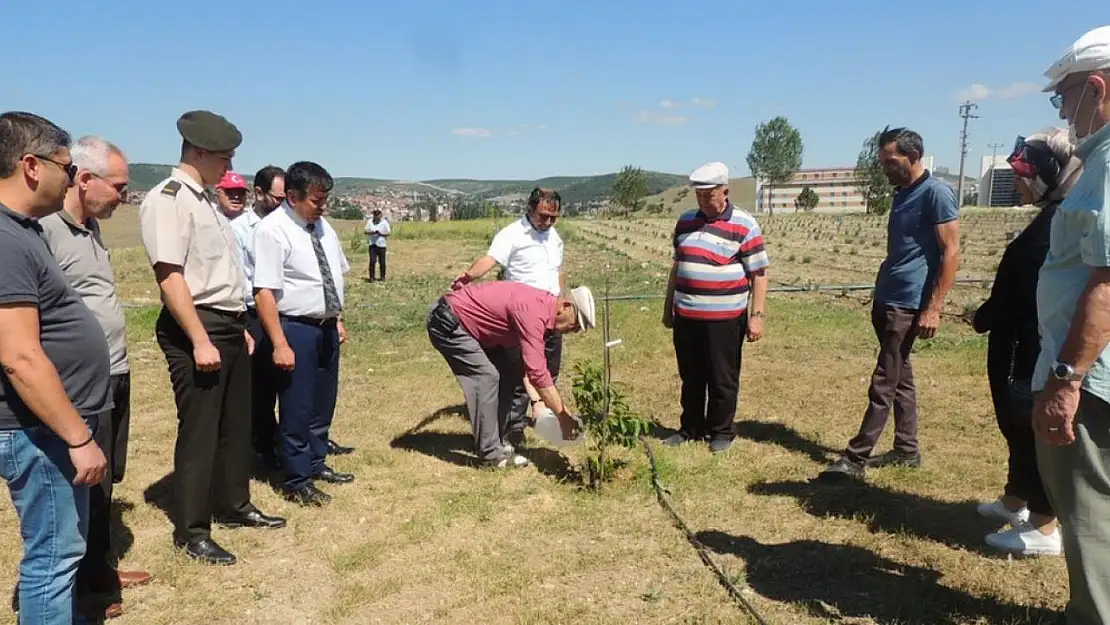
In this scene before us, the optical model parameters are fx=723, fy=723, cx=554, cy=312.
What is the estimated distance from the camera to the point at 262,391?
471 centimetres

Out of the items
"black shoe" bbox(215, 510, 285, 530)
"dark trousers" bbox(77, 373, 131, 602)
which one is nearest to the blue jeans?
"dark trousers" bbox(77, 373, 131, 602)

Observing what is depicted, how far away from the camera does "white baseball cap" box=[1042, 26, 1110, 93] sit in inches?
79.9

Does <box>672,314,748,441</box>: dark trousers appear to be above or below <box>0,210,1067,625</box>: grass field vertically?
above

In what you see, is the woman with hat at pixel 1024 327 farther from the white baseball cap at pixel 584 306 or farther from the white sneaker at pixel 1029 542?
the white baseball cap at pixel 584 306

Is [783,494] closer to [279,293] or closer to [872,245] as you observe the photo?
[279,293]

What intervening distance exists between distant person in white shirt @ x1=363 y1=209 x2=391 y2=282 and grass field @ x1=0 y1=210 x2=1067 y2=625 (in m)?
9.14

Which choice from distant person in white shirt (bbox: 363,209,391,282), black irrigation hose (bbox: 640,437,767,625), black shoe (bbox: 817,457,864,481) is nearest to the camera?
black irrigation hose (bbox: 640,437,767,625)

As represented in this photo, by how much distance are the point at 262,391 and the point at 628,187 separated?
6882 cm

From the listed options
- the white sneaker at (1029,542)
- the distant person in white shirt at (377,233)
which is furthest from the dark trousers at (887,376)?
the distant person in white shirt at (377,233)

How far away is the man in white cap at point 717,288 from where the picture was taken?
4.68 m

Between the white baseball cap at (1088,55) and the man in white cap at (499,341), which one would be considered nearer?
the white baseball cap at (1088,55)

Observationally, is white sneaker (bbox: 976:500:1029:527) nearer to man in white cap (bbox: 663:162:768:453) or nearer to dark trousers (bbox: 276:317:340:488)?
man in white cap (bbox: 663:162:768:453)

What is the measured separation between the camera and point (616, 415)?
4227mm

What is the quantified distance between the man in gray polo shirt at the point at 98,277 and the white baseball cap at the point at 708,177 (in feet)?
10.3
